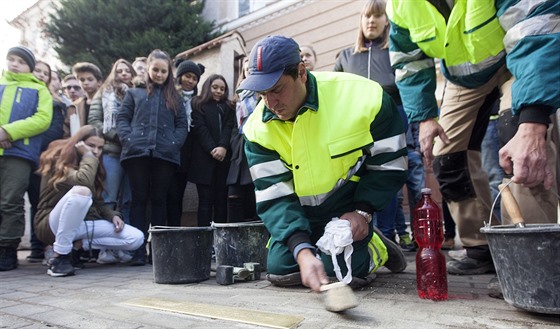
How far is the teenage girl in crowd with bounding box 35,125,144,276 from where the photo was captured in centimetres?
318

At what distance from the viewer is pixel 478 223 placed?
7.86ft

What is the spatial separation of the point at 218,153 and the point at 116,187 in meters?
1.05

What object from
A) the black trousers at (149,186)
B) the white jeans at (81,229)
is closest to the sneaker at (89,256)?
the white jeans at (81,229)

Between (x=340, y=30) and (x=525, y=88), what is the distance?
8.66 metres

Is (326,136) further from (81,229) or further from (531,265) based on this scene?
(81,229)

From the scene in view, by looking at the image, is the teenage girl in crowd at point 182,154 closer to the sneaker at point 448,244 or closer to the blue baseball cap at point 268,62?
the blue baseball cap at point 268,62

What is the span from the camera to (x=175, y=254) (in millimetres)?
2582

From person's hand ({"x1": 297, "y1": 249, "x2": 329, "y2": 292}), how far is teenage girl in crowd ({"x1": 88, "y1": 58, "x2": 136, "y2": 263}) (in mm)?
2537

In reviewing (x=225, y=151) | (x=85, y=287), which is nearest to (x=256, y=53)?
(x=85, y=287)

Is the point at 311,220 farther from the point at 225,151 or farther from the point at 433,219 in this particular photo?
the point at 225,151

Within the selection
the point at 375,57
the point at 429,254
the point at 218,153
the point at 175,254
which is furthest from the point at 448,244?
the point at 175,254

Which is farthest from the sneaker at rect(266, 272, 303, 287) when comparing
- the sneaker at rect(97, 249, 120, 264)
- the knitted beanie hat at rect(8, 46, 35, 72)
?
the knitted beanie hat at rect(8, 46, 35, 72)

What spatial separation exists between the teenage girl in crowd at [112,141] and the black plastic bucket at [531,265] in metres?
3.20

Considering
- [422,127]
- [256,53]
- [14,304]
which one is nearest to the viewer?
[256,53]
